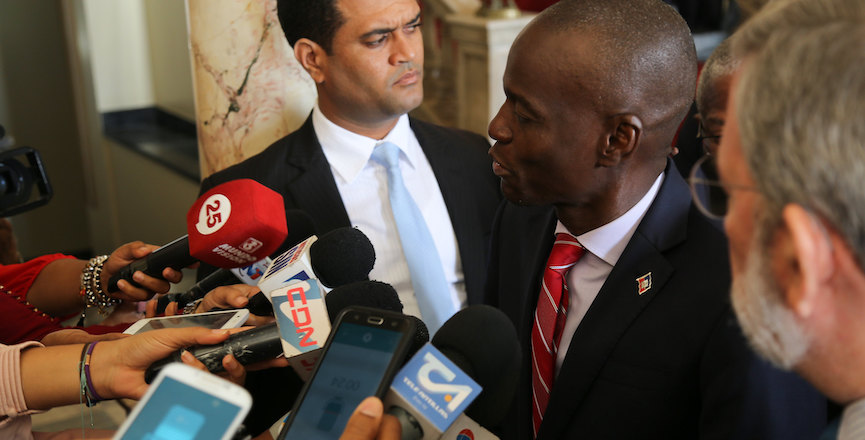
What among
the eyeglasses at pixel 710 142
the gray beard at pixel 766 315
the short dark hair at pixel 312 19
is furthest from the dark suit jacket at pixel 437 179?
the gray beard at pixel 766 315

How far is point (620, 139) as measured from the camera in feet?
4.43

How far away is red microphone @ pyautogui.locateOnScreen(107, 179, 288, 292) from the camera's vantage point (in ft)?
4.55

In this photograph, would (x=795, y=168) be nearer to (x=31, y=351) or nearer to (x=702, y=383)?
(x=702, y=383)

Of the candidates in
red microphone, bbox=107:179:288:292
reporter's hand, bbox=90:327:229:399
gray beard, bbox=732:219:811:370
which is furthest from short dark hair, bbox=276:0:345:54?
gray beard, bbox=732:219:811:370

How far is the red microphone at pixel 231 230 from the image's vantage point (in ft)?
4.55

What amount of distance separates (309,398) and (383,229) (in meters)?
1.11

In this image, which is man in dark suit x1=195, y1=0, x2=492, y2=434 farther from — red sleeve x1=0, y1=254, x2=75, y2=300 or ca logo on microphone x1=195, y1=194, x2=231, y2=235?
ca logo on microphone x1=195, y1=194, x2=231, y2=235

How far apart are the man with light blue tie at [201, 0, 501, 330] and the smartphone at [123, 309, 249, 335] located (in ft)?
2.53

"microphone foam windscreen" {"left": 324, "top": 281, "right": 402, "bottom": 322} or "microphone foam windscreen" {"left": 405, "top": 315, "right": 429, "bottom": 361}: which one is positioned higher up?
"microphone foam windscreen" {"left": 324, "top": 281, "right": 402, "bottom": 322}

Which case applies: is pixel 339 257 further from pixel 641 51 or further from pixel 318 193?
pixel 318 193

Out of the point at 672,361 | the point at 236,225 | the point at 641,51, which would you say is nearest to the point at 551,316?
the point at 672,361

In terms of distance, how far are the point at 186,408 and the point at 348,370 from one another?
234 millimetres

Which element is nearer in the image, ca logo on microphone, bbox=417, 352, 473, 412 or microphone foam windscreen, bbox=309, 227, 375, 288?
ca logo on microphone, bbox=417, 352, 473, 412

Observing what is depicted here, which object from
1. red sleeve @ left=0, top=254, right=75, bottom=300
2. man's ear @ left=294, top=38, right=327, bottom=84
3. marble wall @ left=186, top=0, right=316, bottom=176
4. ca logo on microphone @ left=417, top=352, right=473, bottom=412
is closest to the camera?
ca logo on microphone @ left=417, top=352, right=473, bottom=412
